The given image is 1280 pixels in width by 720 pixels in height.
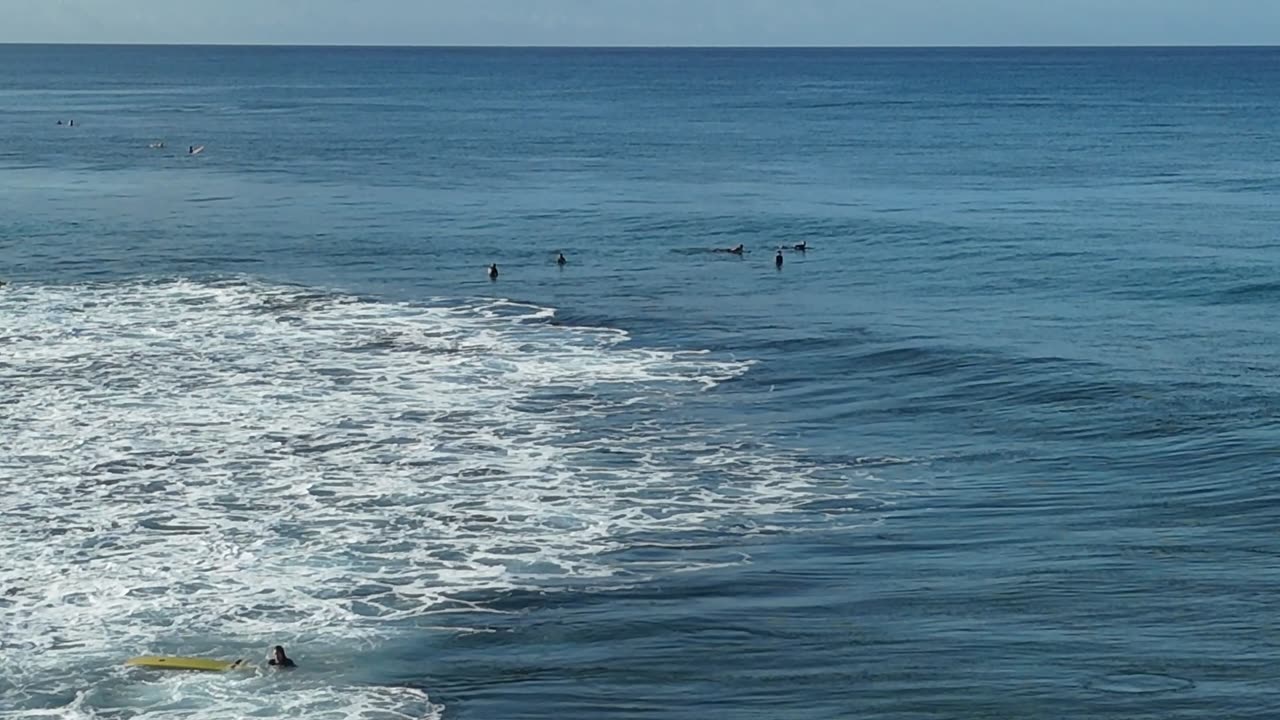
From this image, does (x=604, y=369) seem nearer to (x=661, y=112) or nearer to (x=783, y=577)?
(x=783, y=577)

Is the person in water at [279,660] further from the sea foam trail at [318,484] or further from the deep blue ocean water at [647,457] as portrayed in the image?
the sea foam trail at [318,484]

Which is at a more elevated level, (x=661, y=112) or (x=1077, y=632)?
(x=661, y=112)

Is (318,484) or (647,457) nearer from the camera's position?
(318,484)

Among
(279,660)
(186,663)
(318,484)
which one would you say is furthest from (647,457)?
(186,663)

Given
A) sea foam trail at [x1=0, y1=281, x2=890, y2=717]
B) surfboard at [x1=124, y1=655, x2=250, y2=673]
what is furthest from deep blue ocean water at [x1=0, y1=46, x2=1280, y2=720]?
surfboard at [x1=124, y1=655, x2=250, y2=673]

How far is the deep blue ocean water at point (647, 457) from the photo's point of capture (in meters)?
26.2

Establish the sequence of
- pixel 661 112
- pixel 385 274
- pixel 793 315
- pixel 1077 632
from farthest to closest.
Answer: pixel 661 112 < pixel 385 274 < pixel 793 315 < pixel 1077 632

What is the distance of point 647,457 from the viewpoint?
3859 centimetres

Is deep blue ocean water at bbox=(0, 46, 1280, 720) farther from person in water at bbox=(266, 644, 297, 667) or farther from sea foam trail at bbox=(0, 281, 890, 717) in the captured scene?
person in water at bbox=(266, 644, 297, 667)

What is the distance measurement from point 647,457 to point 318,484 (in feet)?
24.2

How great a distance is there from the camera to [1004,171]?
327 feet

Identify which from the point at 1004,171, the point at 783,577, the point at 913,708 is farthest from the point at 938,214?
the point at 913,708

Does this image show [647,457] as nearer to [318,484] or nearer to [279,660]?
[318,484]

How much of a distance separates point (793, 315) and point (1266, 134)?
85.7 meters
